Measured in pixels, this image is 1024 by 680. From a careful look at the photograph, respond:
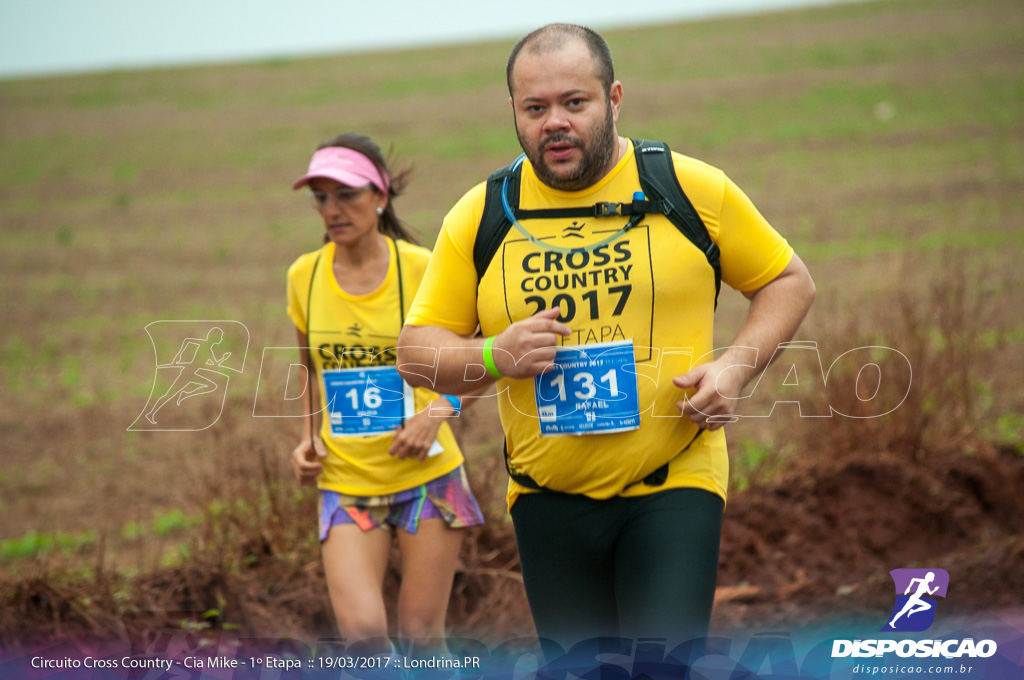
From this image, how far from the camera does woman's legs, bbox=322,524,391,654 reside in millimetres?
3875

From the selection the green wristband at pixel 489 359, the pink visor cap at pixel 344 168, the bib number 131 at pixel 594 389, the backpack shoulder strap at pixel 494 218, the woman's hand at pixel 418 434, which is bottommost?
the woman's hand at pixel 418 434

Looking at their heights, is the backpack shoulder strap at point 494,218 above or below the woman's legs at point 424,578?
above

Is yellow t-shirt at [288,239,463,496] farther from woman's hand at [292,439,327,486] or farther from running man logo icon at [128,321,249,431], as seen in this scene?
running man logo icon at [128,321,249,431]

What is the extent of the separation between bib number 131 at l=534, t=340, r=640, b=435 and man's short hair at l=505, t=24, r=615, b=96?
2.50 ft

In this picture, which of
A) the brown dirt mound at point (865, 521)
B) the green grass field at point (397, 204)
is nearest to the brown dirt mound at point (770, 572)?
the brown dirt mound at point (865, 521)

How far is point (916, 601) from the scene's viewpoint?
165 inches

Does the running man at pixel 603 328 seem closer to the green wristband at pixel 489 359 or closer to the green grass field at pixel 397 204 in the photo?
the green wristband at pixel 489 359

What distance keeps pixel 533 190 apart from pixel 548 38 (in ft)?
1.44

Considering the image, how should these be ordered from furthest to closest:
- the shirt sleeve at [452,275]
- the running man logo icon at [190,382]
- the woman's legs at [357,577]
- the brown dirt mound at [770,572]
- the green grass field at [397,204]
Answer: the running man logo icon at [190,382]
the green grass field at [397,204]
the brown dirt mound at [770,572]
the woman's legs at [357,577]
the shirt sleeve at [452,275]

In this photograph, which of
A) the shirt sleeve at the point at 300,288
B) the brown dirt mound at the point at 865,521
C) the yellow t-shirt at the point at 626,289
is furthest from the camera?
the brown dirt mound at the point at 865,521

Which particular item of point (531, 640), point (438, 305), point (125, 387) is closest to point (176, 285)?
point (125, 387)

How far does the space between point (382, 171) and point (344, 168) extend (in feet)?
0.75

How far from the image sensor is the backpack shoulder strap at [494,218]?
2.98 m

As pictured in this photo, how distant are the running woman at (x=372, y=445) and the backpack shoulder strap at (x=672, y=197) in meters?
1.39
